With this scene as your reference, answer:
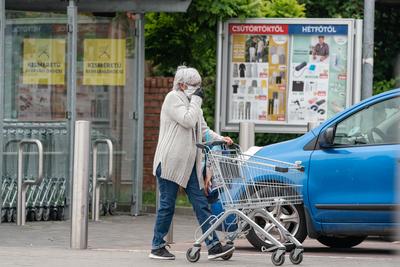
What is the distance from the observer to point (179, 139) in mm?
10781

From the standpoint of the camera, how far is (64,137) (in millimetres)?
15664

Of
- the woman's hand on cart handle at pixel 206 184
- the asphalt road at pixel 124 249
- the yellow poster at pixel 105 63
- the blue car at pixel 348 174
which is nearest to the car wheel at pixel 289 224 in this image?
the blue car at pixel 348 174

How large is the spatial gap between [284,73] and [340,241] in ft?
13.8

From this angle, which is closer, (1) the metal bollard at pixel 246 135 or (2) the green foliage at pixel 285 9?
(1) the metal bollard at pixel 246 135

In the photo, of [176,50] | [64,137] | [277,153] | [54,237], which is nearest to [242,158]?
[277,153]

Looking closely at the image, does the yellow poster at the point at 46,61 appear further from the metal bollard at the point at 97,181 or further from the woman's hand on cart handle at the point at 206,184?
the woman's hand on cart handle at the point at 206,184

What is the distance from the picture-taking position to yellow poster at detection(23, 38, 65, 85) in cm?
1573

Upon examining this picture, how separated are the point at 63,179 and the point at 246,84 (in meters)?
2.86

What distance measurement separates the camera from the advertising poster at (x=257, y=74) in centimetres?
1652

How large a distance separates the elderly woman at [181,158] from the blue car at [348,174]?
1089 mm

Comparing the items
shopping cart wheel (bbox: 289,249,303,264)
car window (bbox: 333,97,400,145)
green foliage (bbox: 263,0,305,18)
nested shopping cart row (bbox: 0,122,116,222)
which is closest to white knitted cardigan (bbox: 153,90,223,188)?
shopping cart wheel (bbox: 289,249,303,264)

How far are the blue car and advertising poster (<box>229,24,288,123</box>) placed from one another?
4335 mm

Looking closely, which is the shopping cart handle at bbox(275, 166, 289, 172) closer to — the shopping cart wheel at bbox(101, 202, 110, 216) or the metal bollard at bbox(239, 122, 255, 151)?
the metal bollard at bbox(239, 122, 255, 151)

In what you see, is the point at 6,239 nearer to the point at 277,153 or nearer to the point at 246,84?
the point at 277,153
